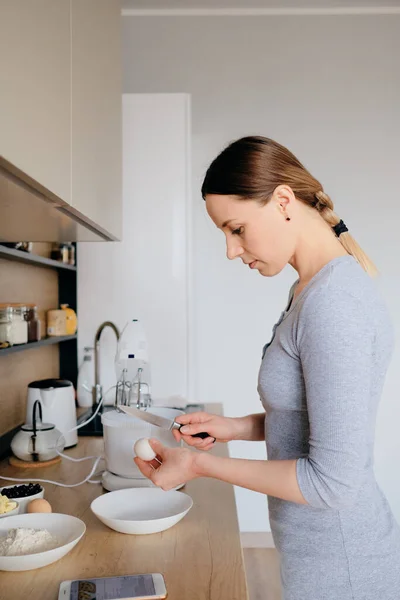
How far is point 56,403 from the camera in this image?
6.65 feet

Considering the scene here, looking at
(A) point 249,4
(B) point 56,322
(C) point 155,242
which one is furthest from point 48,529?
(A) point 249,4

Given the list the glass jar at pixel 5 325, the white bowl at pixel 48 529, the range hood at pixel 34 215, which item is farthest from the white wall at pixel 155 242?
the white bowl at pixel 48 529

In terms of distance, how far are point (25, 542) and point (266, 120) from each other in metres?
2.44

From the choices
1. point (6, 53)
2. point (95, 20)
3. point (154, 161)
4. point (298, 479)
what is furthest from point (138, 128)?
point (298, 479)

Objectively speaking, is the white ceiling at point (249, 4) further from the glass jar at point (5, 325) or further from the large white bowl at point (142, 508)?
the large white bowl at point (142, 508)

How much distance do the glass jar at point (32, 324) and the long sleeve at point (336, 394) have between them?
1372mm

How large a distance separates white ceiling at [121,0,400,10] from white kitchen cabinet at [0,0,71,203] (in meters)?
1.94

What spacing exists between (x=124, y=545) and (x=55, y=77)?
36.1 inches

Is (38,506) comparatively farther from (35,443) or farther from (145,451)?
(35,443)

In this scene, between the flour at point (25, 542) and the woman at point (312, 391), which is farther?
the flour at point (25, 542)

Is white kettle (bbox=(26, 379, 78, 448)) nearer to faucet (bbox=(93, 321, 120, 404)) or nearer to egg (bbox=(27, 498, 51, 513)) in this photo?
faucet (bbox=(93, 321, 120, 404))

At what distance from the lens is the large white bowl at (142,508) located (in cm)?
128

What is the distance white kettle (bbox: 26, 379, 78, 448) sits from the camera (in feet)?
6.60

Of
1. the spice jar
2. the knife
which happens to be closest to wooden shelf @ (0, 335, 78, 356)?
the spice jar
